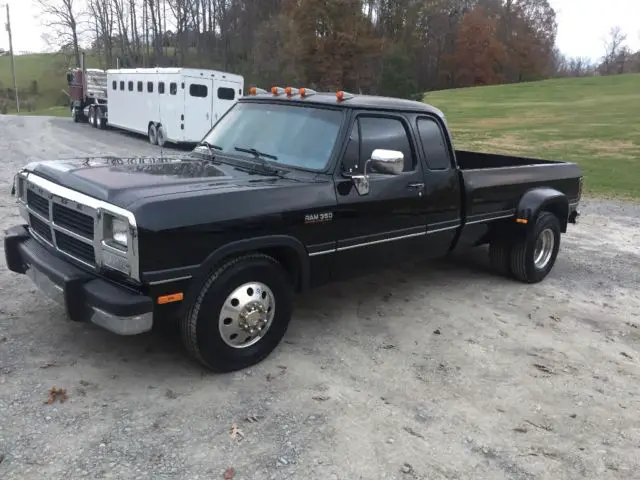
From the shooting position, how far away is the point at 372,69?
39.5 m

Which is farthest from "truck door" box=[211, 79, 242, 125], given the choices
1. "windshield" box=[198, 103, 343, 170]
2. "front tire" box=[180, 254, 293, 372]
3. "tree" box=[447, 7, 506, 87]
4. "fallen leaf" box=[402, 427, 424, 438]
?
"tree" box=[447, 7, 506, 87]

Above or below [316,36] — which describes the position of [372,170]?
below

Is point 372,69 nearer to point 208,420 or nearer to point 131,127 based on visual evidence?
point 131,127

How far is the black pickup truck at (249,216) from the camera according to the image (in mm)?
3752

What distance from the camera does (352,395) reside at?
4109 millimetres

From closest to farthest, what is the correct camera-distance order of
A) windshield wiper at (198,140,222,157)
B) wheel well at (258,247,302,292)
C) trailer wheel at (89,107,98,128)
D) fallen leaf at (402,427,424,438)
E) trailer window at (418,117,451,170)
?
1. fallen leaf at (402,427,424,438)
2. wheel well at (258,247,302,292)
3. windshield wiper at (198,140,222,157)
4. trailer window at (418,117,451,170)
5. trailer wheel at (89,107,98,128)

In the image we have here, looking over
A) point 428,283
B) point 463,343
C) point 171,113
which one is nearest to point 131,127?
point 171,113

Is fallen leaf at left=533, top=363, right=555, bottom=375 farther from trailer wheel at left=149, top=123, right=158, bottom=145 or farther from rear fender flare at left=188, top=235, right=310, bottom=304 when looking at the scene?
trailer wheel at left=149, top=123, right=158, bottom=145

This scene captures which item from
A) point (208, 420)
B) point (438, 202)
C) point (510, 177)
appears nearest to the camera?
point (208, 420)

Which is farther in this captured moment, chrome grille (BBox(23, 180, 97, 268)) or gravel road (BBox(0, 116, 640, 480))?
chrome grille (BBox(23, 180, 97, 268))

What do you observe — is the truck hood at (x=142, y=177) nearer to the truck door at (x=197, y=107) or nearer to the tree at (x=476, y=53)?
the truck door at (x=197, y=107)

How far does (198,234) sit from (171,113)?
17740 millimetres

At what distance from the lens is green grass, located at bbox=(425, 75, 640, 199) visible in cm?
1798

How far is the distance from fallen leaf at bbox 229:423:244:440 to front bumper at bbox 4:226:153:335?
2.64ft
